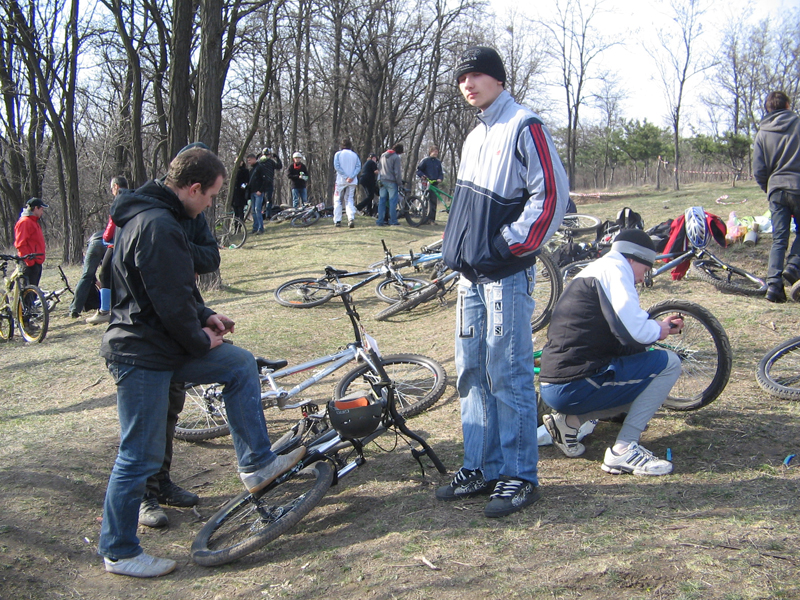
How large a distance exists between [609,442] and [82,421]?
4.14 m

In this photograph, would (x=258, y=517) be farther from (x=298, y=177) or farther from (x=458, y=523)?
(x=298, y=177)

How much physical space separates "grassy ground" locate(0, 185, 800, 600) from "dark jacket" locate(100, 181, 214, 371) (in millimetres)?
1085

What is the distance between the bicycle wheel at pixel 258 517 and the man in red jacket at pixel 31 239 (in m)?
8.27

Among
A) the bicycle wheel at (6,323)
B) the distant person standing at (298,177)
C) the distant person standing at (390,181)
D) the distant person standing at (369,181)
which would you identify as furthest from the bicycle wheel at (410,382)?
the distant person standing at (298,177)

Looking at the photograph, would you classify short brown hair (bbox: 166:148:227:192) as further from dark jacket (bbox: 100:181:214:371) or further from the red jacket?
the red jacket

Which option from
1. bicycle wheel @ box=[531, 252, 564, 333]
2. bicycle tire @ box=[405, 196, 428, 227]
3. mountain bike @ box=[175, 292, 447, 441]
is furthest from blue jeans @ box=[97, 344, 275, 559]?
bicycle tire @ box=[405, 196, 428, 227]

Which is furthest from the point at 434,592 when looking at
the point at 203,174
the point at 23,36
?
the point at 23,36

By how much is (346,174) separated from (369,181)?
122 inches

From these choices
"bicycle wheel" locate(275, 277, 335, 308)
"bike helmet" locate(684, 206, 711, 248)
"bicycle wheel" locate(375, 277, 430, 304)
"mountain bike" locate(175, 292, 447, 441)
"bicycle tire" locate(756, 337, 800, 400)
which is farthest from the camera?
"bicycle wheel" locate(275, 277, 335, 308)

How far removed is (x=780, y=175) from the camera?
6.43 metres

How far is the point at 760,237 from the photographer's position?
8.44 meters

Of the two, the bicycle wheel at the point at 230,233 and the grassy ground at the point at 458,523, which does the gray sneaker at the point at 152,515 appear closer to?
the grassy ground at the point at 458,523

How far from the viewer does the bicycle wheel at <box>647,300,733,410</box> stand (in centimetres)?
378

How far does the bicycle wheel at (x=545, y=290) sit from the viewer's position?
6.17 m
